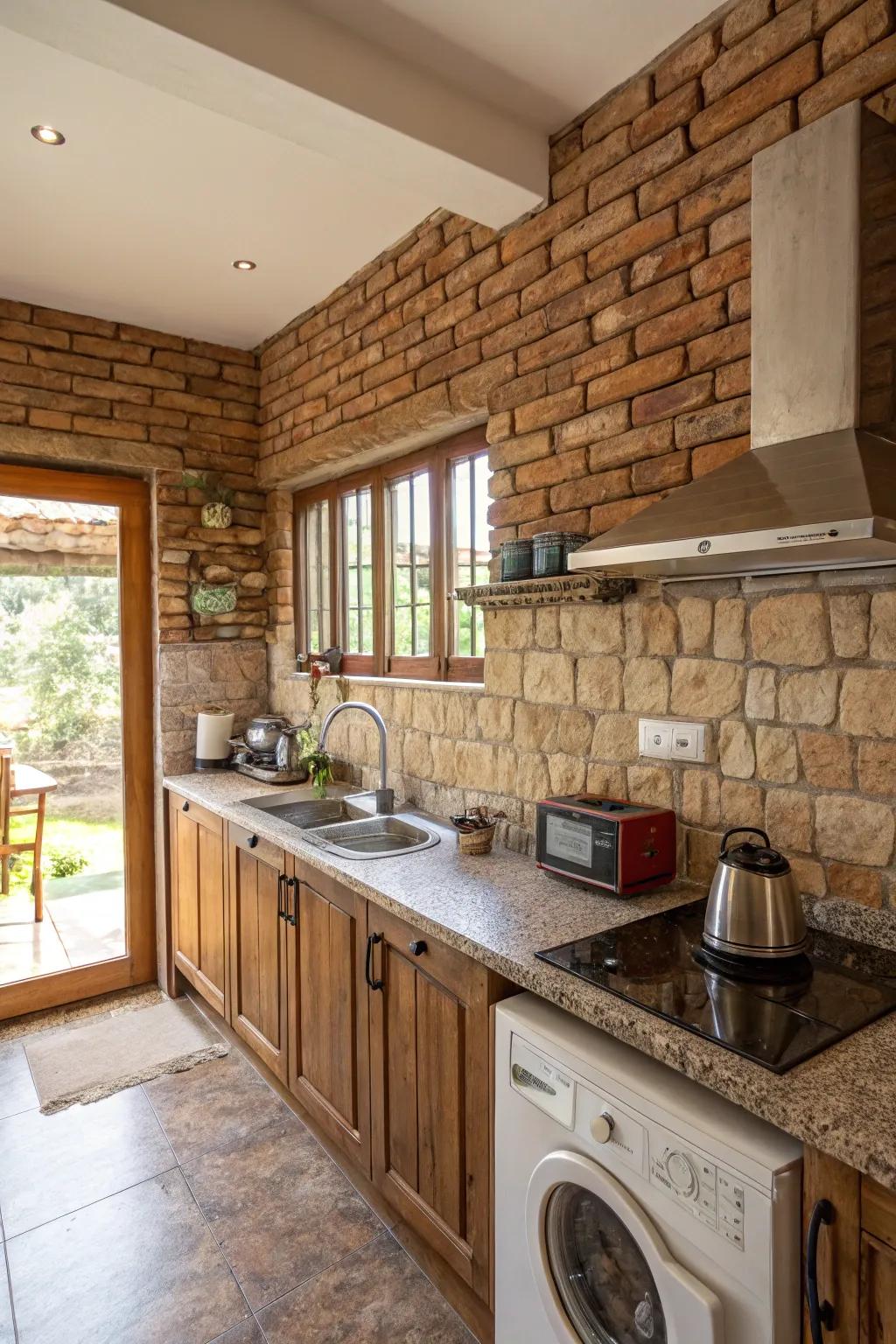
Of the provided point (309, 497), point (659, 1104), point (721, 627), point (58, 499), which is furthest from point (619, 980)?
point (58, 499)

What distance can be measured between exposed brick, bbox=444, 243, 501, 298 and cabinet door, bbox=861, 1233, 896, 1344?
2324 millimetres

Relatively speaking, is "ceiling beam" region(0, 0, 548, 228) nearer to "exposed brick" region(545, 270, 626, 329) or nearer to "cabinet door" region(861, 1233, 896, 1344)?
"exposed brick" region(545, 270, 626, 329)

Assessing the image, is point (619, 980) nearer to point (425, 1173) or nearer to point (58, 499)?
point (425, 1173)

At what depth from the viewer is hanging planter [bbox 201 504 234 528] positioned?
11.2ft

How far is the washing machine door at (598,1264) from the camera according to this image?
3.43 ft

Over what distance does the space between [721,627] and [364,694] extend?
1.60 m

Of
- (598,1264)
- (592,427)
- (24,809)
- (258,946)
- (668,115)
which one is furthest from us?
(24,809)

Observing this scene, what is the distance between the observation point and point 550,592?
76.1 inches

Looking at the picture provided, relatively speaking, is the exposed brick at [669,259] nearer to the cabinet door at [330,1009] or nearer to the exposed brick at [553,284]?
the exposed brick at [553,284]

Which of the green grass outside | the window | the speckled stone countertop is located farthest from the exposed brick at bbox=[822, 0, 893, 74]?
the green grass outside

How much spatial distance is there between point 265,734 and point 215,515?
1.03 metres

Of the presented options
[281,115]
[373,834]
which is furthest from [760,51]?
[373,834]

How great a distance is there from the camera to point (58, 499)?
3.21 metres

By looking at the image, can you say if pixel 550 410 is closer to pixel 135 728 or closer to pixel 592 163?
pixel 592 163
